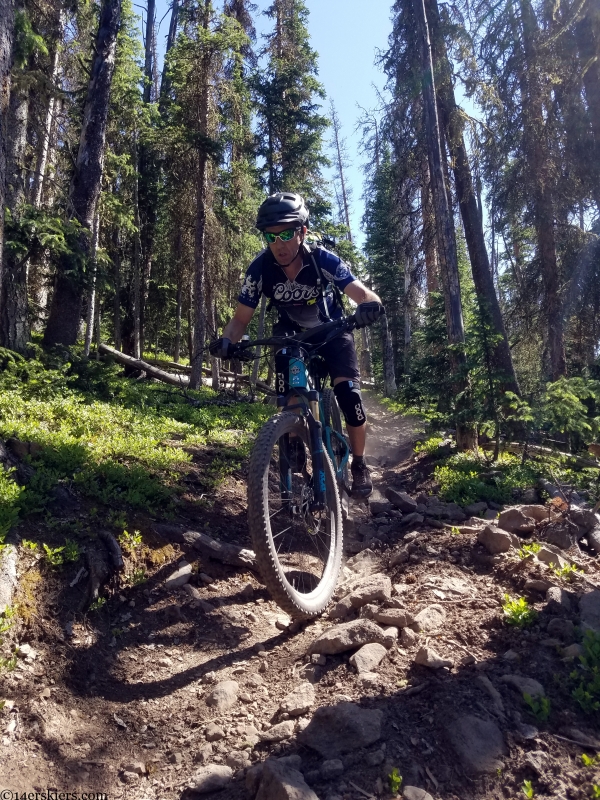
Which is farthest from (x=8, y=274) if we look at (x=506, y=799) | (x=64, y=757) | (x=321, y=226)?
(x=321, y=226)

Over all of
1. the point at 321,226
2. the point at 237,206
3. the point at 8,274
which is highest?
the point at 237,206

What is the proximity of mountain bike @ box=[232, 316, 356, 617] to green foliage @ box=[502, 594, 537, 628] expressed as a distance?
118 cm

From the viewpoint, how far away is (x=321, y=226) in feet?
62.5

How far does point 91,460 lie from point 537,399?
231 inches

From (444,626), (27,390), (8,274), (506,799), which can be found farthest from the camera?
(8,274)

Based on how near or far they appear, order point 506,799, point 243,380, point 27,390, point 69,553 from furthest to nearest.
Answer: point 243,380
point 27,390
point 69,553
point 506,799

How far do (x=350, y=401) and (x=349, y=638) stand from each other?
6.69 feet

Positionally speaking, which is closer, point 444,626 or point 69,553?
point 444,626

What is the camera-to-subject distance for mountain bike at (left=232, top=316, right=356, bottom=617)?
3.71m

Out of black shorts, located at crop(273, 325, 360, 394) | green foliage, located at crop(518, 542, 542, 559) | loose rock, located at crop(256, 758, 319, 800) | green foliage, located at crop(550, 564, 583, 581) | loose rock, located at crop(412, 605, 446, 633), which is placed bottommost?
loose rock, located at crop(256, 758, 319, 800)

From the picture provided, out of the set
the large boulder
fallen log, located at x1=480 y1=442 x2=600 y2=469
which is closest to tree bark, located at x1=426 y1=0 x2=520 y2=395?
fallen log, located at x1=480 y1=442 x2=600 y2=469

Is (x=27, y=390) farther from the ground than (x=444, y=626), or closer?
farther from the ground

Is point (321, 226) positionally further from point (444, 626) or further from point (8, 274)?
point (444, 626)

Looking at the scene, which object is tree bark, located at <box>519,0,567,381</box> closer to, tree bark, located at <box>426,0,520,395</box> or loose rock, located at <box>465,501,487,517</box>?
tree bark, located at <box>426,0,520,395</box>
